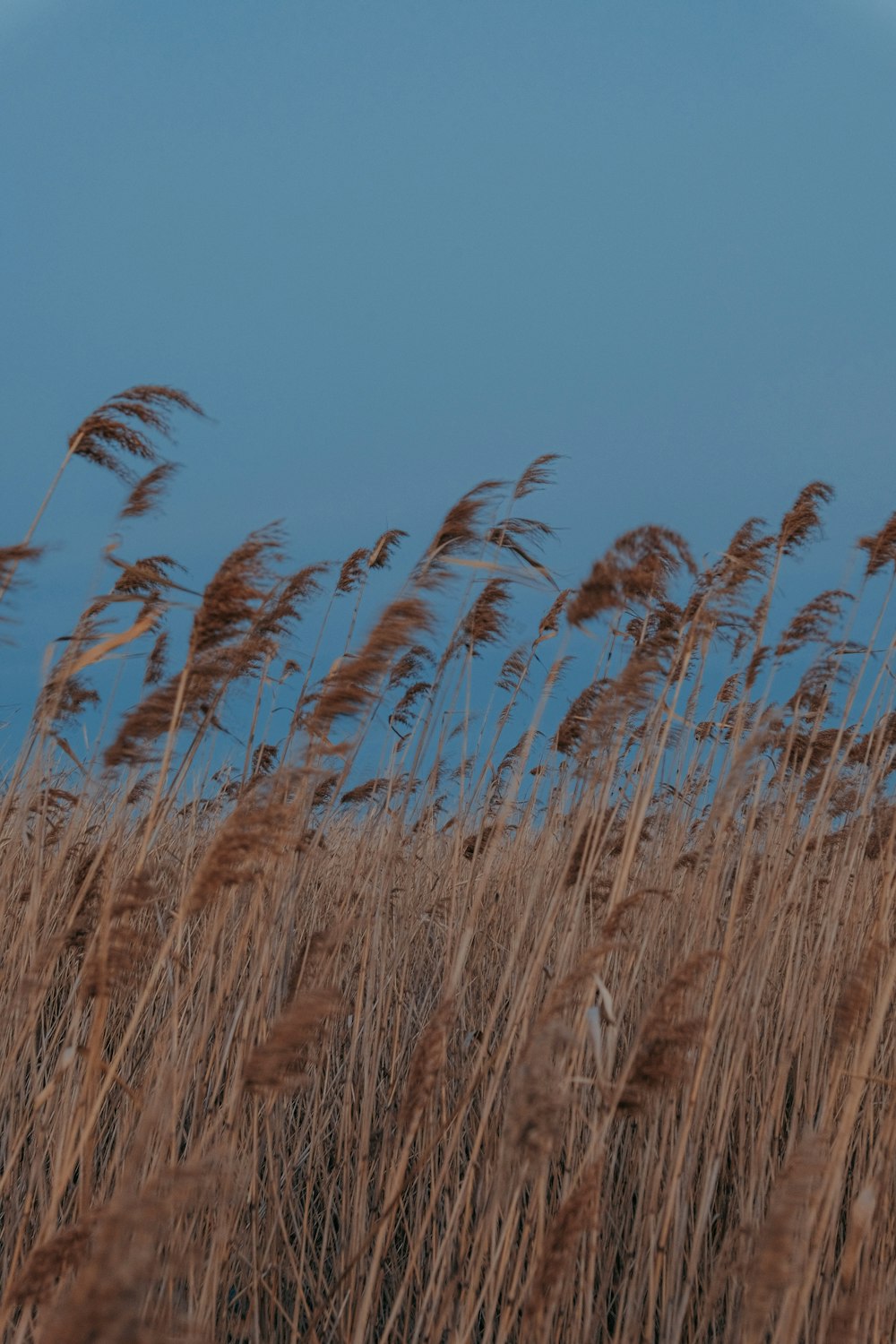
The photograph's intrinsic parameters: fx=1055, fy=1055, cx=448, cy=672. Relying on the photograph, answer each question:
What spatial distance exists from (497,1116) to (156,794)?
1468 mm

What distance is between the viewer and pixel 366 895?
11.3 feet

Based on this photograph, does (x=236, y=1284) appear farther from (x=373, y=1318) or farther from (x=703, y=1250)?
(x=703, y=1250)

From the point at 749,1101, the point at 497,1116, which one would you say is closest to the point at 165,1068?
the point at 497,1116

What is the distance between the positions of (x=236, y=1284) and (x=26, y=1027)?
1.43 metres

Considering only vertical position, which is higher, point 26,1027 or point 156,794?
point 156,794

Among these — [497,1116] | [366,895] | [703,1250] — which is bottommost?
[703,1250]

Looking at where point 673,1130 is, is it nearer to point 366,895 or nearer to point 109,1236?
point 366,895

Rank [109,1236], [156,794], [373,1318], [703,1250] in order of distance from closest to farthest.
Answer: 1. [109,1236]
2. [156,794]
3. [373,1318]
4. [703,1250]

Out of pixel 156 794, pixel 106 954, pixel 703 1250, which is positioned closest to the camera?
pixel 106 954

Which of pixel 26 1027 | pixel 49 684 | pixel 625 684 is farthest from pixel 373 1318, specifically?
pixel 49 684

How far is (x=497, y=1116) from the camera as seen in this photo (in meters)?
2.85

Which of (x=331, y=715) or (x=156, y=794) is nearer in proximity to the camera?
(x=156, y=794)

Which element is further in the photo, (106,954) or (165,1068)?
(165,1068)

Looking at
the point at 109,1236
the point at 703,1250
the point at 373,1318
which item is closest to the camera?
the point at 109,1236
